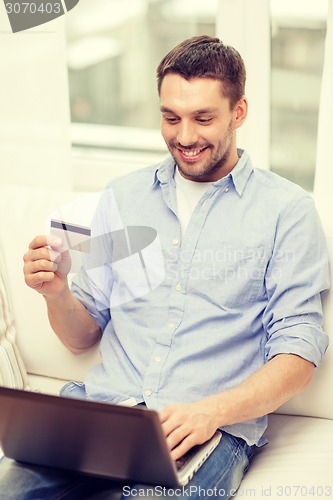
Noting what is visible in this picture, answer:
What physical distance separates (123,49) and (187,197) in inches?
60.1

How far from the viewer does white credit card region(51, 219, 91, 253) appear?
1515 mm

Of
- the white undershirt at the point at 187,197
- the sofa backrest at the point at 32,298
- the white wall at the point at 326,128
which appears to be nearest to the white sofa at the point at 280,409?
the sofa backrest at the point at 32,298

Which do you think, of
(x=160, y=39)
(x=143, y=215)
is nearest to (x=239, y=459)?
(x=143, y=215)

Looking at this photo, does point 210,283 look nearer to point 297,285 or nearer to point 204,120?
point 297,285

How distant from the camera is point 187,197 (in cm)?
167

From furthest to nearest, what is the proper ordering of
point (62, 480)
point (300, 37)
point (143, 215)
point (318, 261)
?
point (300, 37) → point (143, 215) → point (318, 261) → point (62, 480)

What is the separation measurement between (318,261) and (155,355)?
0.37 metres

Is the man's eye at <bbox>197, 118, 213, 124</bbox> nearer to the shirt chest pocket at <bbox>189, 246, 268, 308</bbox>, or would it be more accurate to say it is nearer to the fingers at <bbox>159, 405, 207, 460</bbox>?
the shirt chest pocket at <bbox>189, 246, 268, 308</bbox>

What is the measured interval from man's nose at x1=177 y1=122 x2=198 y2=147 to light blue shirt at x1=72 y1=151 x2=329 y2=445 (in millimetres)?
106

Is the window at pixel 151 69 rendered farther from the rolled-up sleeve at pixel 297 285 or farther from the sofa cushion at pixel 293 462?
the sofa cushion at pixel 293 462

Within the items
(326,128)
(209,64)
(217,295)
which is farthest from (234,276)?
(326,128)

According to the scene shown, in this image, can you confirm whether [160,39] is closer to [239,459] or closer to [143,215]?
[143,215]

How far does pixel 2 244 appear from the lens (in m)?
1.87

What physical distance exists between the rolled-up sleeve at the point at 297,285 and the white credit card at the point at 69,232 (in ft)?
1.22
